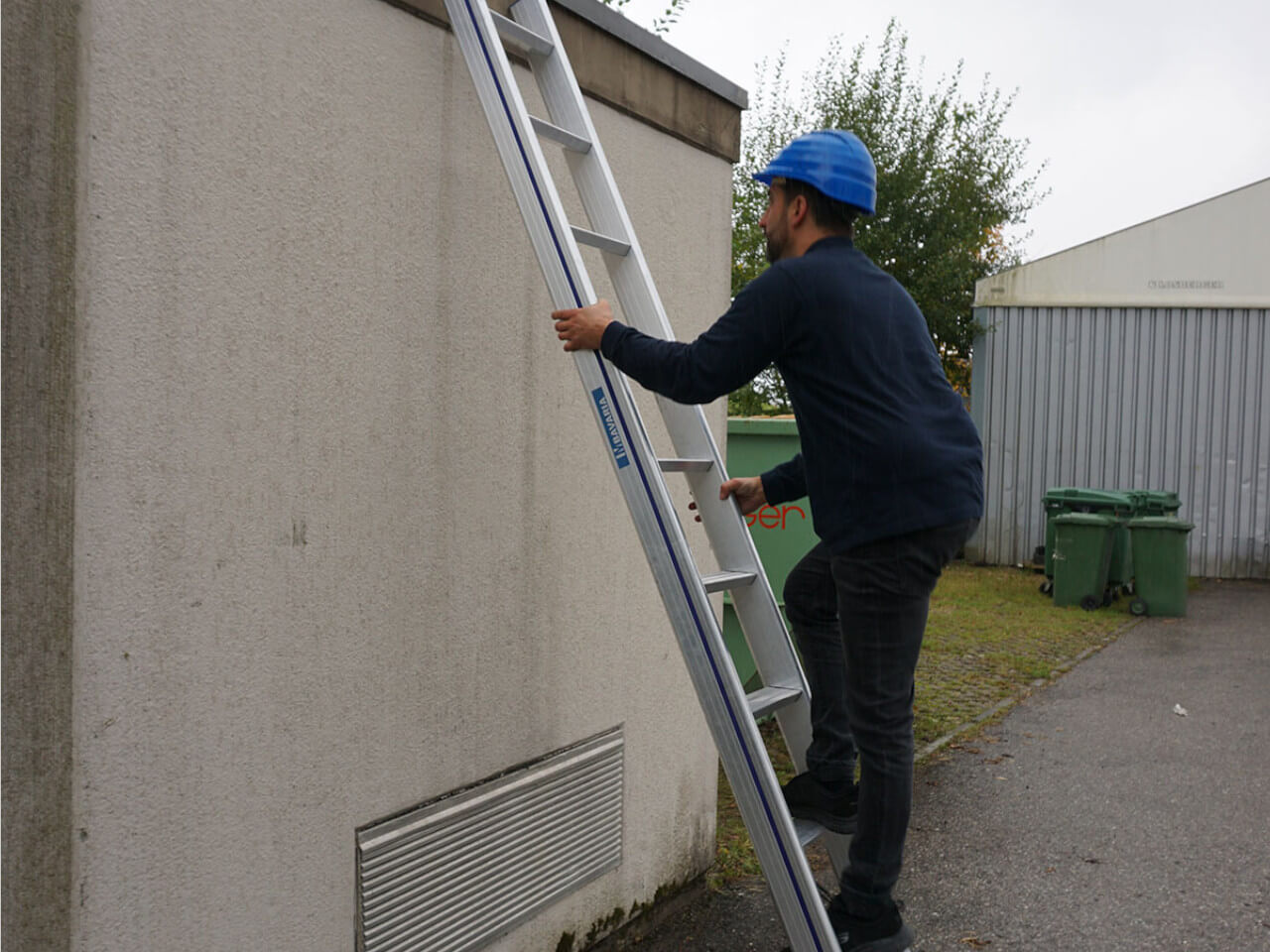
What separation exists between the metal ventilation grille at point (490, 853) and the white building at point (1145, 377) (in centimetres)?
1402

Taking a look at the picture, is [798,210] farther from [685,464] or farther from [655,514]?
[655,514]

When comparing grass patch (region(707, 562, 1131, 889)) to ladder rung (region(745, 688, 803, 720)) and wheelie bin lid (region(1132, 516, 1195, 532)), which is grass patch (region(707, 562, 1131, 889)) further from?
ladder rung (region(745, 688, 803, 720))

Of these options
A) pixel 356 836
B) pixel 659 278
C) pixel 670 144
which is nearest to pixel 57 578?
pixel 356 836

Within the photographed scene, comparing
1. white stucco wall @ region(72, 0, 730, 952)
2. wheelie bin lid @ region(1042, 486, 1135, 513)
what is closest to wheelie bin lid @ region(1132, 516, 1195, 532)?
wheelie bin lid @ region(1042, 486, 1135, 513)

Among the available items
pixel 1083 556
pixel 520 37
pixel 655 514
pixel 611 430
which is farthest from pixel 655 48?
pixel 1083 556

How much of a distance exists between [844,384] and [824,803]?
3.84 feet

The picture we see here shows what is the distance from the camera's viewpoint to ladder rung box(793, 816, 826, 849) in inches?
127

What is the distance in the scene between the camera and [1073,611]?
41.6 ft

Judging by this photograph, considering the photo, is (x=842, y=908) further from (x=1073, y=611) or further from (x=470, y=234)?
(x=1073, y=611)

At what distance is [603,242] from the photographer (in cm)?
333

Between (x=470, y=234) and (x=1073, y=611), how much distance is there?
10.9m

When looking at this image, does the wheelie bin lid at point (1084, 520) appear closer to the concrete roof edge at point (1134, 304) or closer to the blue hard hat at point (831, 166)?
the concrete roof edge at point (1134, 304)

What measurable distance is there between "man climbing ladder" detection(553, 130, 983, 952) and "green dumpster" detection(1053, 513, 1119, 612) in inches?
408

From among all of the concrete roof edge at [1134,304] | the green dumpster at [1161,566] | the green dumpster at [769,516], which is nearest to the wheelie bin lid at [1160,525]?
the green dumpster at [1161,566]
